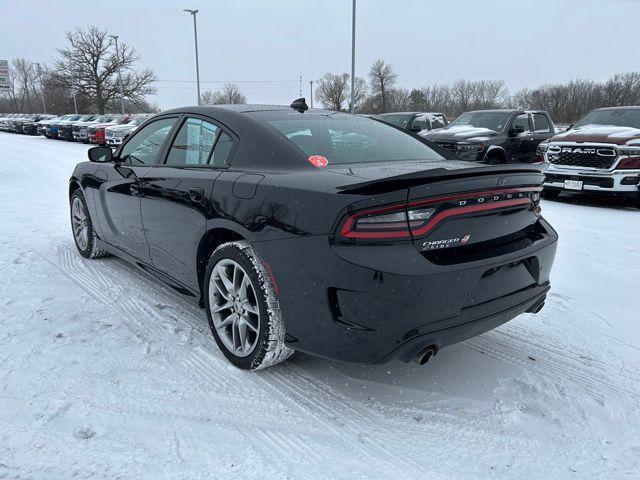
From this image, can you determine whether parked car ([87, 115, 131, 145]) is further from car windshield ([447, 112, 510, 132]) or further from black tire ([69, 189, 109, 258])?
black tire ([69, 189, 109, 258])

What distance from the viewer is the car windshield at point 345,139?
284 cm

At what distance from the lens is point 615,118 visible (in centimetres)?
941

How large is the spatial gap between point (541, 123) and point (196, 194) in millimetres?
10434

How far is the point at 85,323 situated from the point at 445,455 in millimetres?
2504

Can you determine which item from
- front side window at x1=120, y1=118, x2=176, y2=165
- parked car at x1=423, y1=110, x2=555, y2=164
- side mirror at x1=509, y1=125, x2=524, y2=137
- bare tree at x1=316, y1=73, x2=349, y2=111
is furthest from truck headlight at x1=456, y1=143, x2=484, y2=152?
bare tree at x1=316, y1=73, x2=349, y2=111

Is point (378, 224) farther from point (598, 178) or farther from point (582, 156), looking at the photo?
point (582, 156)

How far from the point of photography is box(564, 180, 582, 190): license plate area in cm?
818

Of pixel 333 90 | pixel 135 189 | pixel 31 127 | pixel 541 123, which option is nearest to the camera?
pixel 135 189

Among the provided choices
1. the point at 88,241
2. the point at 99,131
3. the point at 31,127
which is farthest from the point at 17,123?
the point at 88,241

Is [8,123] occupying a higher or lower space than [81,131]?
higher

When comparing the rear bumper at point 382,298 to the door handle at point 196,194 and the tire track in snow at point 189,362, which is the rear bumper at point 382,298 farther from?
the door handle at point 196,194

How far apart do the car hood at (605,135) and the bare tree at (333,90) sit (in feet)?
204

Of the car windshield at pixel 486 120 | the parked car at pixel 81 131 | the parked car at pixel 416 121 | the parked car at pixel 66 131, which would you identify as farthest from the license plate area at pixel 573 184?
the parked car at pixel 66 131

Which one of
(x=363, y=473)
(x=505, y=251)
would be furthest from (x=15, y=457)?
(x=505, y=251)
